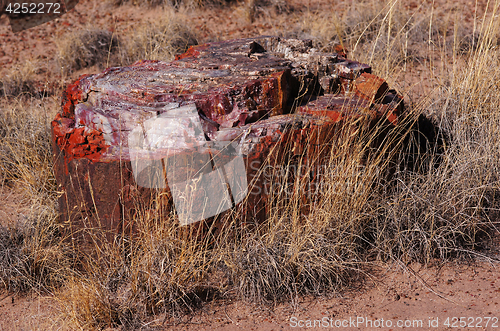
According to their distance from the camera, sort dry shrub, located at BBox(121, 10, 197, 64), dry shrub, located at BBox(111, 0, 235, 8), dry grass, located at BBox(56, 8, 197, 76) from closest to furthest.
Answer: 1. dry shrub, located at BBox(121, 10, 197, 64)
2. dry grass, located at BBox(56, 8, 197, 76)
3. dry shrub, located at BBox(111, 0, 235, 8)

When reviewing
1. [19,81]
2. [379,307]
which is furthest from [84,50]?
[379,307]

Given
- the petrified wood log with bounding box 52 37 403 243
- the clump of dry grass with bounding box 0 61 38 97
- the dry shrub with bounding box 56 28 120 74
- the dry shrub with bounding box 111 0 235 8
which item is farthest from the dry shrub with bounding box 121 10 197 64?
the petrified wood log with bounding box 52 37 403 243

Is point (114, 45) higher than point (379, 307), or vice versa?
point (114, 45)

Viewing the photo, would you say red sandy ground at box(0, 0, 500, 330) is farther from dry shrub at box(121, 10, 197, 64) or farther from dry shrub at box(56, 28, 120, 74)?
dry shrub at box(56, 28, 120, 74)

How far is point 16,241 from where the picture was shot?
2.94 metres

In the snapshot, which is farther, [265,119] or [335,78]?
[335,78]

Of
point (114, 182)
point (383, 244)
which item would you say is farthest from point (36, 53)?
point (383, 244)

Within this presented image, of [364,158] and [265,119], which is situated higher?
[265,119]

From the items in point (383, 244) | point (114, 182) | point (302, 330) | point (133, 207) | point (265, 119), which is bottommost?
point (302, 330)

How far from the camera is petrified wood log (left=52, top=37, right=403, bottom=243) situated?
2.56 meters

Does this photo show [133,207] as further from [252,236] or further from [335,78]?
[335,78]

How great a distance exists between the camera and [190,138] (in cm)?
262

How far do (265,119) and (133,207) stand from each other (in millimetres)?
988

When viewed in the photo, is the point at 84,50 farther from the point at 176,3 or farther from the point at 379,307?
the point at 379,307
